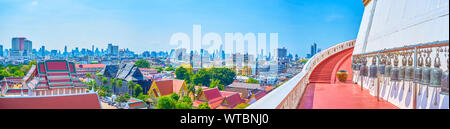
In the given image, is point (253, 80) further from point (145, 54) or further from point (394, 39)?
point (394, 39)

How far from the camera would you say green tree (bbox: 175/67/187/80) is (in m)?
27.6

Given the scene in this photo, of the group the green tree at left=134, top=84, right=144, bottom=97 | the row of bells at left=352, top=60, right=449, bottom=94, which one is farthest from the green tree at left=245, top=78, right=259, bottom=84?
the row of bells at left=352, top=60, right=449, bottom=94

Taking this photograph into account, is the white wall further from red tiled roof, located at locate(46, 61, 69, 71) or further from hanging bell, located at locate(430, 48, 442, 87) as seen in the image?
red tiled roof, located at locate(46, 61, 69, 71)

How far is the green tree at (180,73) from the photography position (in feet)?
90.6

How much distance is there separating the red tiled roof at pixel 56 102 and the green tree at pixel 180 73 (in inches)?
685

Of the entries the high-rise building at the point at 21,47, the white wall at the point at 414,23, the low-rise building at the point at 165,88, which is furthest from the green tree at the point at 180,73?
the white wall at the point at 414,23

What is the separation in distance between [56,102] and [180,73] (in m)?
18.5

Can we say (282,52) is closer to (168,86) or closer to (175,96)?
(175,96)

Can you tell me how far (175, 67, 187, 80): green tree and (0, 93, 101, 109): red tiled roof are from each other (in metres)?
17.4

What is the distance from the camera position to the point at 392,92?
2.97 m

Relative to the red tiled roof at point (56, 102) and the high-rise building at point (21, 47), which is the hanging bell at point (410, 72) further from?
the high-rise building at point (21, 47)
